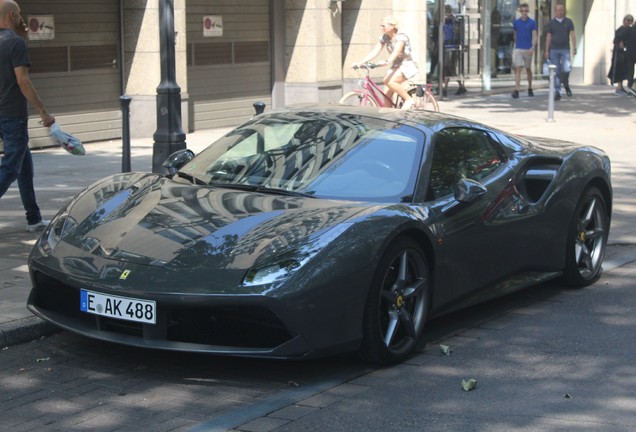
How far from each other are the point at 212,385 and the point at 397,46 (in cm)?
1102

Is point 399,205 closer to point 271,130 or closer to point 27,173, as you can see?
point 271,130

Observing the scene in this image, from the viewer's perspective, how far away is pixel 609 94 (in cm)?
2672

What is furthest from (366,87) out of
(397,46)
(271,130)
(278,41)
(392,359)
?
(392,359)

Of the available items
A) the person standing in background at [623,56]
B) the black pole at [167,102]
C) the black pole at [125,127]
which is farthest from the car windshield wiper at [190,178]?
the person standing in background at [623,56]

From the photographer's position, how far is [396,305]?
6.01m

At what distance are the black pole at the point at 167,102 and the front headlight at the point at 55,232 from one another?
404 centimetres

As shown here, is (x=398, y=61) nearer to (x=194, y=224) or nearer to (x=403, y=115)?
(x=403, y=115)

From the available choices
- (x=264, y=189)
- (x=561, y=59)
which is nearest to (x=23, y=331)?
(x=264, y=189)

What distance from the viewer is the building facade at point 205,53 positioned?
16.0 metres

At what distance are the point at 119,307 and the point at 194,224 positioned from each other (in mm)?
670

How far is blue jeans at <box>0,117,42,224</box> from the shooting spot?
902 centimetres

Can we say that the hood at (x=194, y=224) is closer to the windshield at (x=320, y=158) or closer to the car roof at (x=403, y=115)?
the windshield at (x=320, y=158)

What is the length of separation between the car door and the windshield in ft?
0.70

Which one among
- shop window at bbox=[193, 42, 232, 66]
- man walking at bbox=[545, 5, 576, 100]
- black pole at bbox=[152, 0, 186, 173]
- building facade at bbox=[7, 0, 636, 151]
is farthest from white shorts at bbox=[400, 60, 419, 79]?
man walking at bbox=[545, 5, 576, 100]
